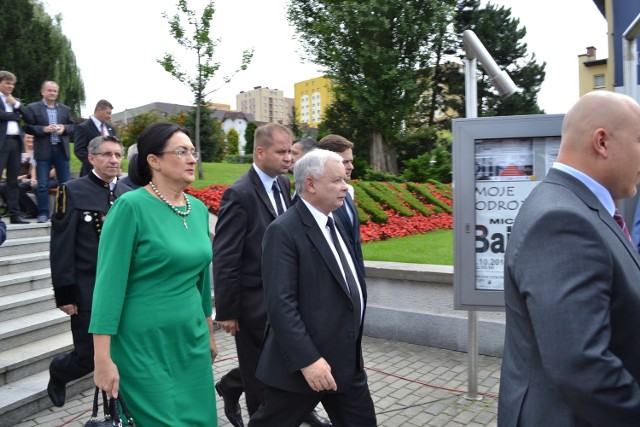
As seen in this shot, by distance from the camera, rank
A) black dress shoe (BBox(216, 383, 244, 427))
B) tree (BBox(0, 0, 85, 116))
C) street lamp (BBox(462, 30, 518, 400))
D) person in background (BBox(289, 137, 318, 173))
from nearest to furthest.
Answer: black dress shoe (BBox(216, 383, 244, 427)) → street lamp (BBox(462, 30, 518, 400)) → person in background (BBox(289, 137, 318, 173)) → tree (BBox(0, 0, 85, 116))

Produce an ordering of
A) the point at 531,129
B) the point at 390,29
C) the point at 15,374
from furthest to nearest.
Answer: the point at 390,29, the point at 15,374, the point at 531,129

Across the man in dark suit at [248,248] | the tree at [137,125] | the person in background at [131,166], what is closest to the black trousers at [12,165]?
the person in background at [131,166]

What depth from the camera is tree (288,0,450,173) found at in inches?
1079

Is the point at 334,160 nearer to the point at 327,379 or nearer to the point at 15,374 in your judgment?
the point at 327,379

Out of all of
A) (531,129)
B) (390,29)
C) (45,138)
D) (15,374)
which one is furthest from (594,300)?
(390,29)

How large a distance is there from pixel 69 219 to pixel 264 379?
202 centimetres

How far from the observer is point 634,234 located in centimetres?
314

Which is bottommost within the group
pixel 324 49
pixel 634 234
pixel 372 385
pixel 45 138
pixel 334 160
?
pixel 372 385

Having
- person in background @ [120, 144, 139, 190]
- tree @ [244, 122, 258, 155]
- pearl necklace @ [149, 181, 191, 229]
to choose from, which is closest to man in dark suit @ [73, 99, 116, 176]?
person in background @ [120, 144, 139, 190]

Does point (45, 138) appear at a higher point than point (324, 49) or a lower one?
lower

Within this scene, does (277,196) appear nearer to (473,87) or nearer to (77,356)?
(77,356)

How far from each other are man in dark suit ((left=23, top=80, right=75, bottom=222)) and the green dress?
6860mm

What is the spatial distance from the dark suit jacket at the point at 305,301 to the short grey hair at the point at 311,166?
0.84 ft

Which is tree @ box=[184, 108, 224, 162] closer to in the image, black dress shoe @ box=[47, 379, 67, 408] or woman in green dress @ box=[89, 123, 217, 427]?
black dress shoe @ box=[47, 379, 67, 408]
